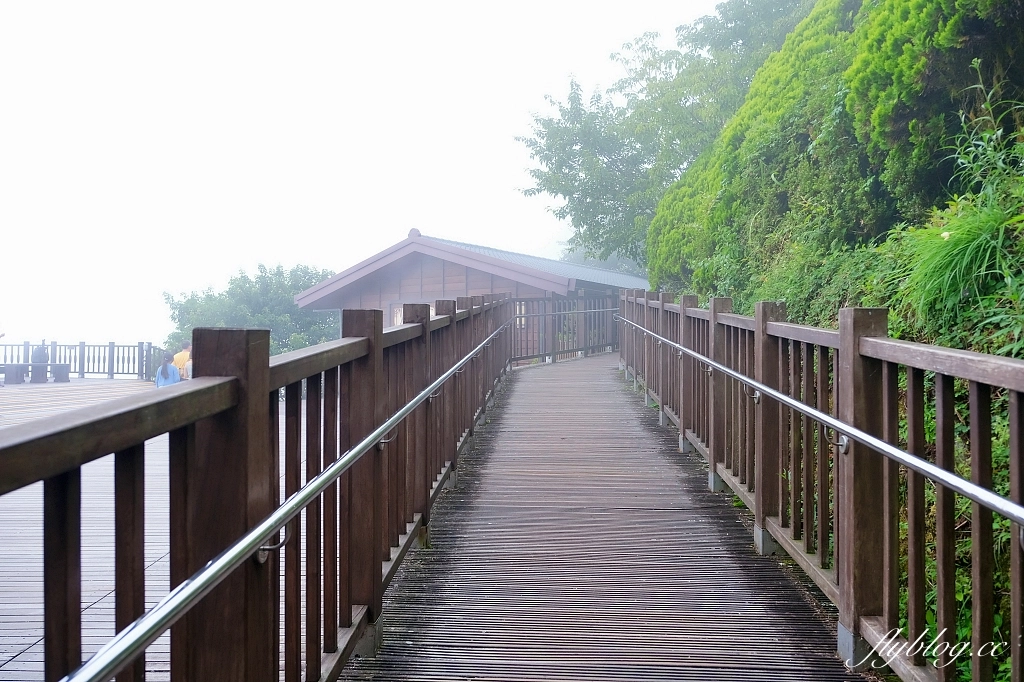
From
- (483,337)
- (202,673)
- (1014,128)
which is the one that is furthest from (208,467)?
(483,337)

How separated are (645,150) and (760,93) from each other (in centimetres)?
1758

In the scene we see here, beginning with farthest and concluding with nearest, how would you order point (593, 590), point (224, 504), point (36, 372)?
point (36, 372) → point (593, 590) → point (224, 504)

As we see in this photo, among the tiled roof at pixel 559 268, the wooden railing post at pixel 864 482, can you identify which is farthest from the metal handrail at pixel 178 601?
the tiled roof at pixel 559 268


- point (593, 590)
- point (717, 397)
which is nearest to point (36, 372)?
point (717, 397)

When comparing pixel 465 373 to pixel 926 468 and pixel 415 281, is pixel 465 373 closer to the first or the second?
pixel 926 468

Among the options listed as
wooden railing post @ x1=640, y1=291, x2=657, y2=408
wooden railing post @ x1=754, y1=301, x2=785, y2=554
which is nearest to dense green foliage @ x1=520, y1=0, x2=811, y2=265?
wooden railing post @ x1=640, y1=291, x2=657, y2=408

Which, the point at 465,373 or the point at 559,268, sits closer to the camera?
the point at 465,373

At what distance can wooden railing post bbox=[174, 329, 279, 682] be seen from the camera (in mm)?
1648

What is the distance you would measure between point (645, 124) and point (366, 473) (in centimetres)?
2501

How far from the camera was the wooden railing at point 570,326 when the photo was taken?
59.7 feet

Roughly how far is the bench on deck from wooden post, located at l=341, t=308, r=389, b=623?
25342 mm

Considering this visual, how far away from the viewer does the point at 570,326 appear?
19109mm

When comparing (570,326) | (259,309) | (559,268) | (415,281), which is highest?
(559,268)

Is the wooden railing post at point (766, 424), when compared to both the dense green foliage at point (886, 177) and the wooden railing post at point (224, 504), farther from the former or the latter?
the wooden railing post at point (224, 504)
